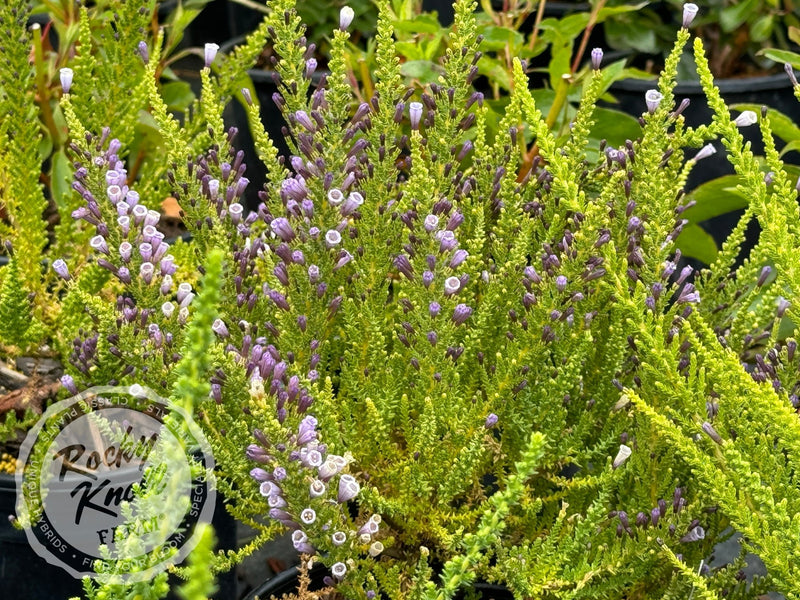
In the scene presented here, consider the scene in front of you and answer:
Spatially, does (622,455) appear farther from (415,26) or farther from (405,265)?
(415,26)

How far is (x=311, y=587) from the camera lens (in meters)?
1.47

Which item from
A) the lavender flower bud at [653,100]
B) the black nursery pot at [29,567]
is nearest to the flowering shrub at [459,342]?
the lavender flower bud at [653,100]

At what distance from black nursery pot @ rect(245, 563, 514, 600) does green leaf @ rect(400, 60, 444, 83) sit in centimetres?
117

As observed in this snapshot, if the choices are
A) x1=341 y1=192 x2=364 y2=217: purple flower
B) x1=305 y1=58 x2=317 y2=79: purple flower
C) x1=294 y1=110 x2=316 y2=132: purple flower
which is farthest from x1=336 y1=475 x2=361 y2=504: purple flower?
x1=305 y1=58 x2=317 y2=79: purple flower

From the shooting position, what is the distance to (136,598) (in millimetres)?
972

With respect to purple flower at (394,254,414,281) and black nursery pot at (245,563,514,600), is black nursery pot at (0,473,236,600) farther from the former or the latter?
purple flower at (394,254,414,281)

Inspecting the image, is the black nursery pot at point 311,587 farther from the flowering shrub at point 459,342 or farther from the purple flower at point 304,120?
the purple flower at point 304,120

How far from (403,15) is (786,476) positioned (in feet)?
5.19

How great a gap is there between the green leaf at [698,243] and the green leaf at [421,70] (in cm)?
68

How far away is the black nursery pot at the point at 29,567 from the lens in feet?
5.50

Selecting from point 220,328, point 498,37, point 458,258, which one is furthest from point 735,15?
point 220,328

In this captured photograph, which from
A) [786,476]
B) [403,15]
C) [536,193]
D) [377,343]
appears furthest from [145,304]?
[403,15]

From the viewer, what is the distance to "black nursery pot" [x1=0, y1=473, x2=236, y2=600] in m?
1.68

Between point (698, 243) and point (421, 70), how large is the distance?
2.48 ft
